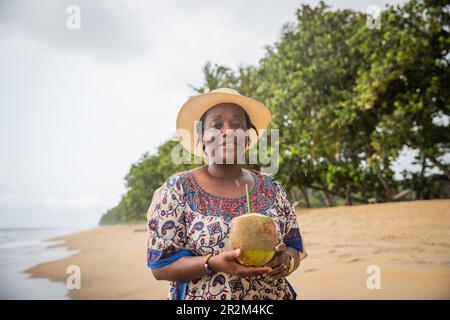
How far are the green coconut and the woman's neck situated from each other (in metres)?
0.43

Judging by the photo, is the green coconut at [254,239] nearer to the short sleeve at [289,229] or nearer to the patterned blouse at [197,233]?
the patterned blouse at [197,233]

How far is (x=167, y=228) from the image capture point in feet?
5.59

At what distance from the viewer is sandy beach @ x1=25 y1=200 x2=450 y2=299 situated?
5121 millimetres

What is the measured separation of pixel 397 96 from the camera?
486 inches

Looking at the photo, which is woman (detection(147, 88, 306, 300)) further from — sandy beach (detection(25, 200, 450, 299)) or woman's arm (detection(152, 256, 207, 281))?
sandy beach (detection(25, 200, 450, 299))

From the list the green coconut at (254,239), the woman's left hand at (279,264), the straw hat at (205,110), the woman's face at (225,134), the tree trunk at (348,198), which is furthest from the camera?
the tree trunk at (348,198)

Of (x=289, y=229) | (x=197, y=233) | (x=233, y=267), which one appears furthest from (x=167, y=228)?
(x=289, y=229)

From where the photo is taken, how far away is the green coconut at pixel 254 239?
4.90 feet

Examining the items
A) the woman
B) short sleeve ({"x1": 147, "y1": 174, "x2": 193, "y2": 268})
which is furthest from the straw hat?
short sleeve ({"x1": 147, "y1": 174, "x2": 193, "y2": 268})

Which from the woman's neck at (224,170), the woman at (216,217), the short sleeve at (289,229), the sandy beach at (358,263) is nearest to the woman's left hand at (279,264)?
the woman at (216,217)

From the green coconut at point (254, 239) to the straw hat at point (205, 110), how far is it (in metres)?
0.73

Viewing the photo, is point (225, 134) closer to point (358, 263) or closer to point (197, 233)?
point (197, 233)

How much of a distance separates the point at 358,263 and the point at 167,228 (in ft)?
18.8
